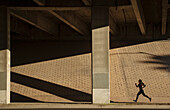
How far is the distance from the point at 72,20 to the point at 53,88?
5281 mm

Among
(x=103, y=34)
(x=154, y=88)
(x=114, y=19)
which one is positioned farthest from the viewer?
(x=114, y=19)

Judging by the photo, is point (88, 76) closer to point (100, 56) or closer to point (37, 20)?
point (37, 20)

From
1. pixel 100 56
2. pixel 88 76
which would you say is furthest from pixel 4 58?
pixel 88 76

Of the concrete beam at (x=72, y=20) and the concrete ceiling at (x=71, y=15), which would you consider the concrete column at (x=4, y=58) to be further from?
the concrete beam at (x=72, y=20)

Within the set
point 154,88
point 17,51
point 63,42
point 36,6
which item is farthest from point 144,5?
point 17,51

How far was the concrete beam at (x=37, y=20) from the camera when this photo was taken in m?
19.9

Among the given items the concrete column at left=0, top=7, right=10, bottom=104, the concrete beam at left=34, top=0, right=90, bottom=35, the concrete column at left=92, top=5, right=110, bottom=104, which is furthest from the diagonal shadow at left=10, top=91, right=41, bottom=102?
the concrete beam at left=34, top=0, right=90, bottom=35

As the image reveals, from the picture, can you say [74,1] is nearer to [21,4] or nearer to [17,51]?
[21,4]

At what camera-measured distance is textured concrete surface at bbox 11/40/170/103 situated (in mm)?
20766

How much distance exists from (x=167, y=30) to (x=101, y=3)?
1510 cm

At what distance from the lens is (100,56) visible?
17109mm

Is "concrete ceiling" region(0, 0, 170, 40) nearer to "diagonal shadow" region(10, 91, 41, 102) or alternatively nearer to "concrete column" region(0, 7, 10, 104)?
Result: "concrete column" region(0, 7, 10, 104)

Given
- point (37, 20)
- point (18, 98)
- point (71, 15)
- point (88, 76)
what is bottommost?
point (18, 98)

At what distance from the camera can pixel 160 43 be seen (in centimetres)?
3022
